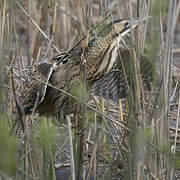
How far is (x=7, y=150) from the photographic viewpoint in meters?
1.33

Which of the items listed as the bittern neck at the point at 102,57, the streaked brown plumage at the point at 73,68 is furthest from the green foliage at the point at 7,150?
the bittern neck at the point at 102,57

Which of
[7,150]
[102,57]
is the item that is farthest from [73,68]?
[7,150]

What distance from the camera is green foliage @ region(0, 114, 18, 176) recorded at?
50.8 inches

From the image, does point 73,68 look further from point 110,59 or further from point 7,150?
point 7,150

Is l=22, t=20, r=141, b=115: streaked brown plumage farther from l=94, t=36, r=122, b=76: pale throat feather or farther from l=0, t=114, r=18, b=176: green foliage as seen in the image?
l=0, t=114, r=18, b=176: green foliage

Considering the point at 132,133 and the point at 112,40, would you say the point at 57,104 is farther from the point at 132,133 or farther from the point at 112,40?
the point at 132,133

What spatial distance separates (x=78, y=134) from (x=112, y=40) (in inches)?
19.8

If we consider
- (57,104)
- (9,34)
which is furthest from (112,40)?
(9,34)

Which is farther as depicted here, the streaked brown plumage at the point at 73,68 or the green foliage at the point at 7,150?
the streaked brown plumage at the point at 73,68

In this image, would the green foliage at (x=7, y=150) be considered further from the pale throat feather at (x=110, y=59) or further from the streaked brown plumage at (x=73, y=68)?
the pale throat feather at (x=110, y=59)

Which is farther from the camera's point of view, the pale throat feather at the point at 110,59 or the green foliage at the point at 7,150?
the pale throat feather at the point at 110,59

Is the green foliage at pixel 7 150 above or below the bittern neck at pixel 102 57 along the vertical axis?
below

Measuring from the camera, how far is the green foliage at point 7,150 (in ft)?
4.23

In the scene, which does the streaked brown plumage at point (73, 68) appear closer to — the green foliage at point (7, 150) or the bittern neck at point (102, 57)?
the bittern neck at point (102, 57)
